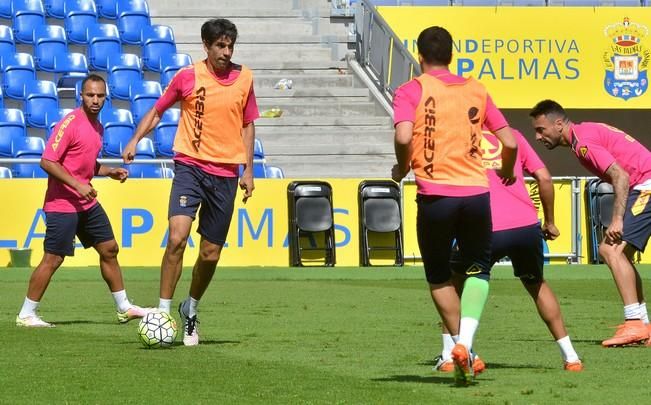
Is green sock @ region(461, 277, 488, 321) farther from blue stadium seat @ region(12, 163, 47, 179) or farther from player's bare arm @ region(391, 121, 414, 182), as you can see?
blue stadium seat @ region(12, 163, 47, 179)

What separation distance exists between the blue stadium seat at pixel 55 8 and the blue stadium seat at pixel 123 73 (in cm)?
159

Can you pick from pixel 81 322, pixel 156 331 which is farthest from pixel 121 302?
pixel 156 331

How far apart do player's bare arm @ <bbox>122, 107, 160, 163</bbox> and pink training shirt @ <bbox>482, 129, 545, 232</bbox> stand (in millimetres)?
2590

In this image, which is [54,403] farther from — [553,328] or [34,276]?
[34,276]

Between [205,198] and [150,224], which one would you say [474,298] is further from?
[150,224]

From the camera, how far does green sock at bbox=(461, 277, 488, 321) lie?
7727 mm

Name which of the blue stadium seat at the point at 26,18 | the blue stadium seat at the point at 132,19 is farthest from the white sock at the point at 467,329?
the blue stadium seat at the point at 132,19

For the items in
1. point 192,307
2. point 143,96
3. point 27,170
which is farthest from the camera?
point 143,96

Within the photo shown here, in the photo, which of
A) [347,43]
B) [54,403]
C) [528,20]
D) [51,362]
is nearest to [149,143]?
[347,43]

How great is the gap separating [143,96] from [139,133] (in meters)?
16.7

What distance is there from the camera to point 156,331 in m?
10.0

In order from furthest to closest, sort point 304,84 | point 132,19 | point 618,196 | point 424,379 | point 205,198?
point 304,84 → point 132,19 → point 205,198 → point 618,196 → point 424,379

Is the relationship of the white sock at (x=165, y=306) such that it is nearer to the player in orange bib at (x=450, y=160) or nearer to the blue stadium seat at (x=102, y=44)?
the player in orange bib at (x=450, y=160)

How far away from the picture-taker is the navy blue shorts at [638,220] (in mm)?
11047
